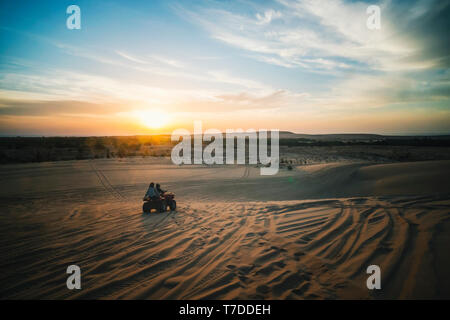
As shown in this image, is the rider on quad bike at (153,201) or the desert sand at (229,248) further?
the rider on quad bike at (153,201)

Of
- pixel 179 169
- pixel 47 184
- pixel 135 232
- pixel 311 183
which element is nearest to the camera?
pixel 135 232

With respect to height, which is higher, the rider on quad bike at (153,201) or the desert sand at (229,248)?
the rider on quad bike at (153,201)

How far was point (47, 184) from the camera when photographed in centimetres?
1327

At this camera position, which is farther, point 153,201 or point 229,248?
point 153,201

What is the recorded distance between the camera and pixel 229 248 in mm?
4863

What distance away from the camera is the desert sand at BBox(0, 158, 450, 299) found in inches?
137

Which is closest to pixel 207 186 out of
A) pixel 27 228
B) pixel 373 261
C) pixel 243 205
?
pixel 243 205

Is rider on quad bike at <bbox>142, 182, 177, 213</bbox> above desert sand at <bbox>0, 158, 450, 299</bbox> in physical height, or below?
above

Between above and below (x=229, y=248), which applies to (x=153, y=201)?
above

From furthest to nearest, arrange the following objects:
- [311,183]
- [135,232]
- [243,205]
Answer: [311,183]
[243,205]
[135,232]

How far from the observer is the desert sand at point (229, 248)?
3.48 metres

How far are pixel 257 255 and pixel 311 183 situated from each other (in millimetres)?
10989

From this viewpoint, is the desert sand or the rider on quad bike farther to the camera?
the rider on quad bike
